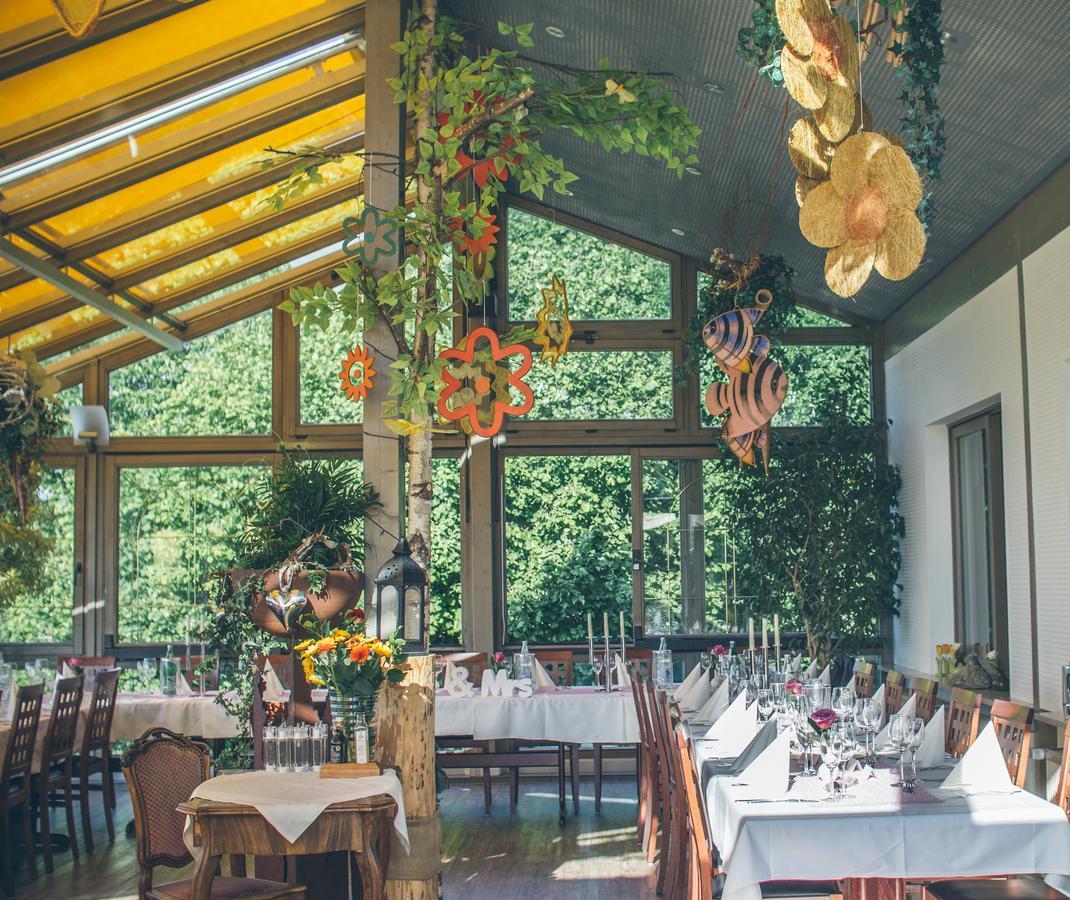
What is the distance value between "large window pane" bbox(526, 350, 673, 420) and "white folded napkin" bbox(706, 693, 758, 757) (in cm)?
534

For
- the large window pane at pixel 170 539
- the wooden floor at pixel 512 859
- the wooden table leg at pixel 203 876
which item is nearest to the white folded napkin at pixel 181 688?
the wooden floor at pixel 512 859

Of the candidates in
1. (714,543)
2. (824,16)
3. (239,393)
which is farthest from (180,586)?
(824,16)

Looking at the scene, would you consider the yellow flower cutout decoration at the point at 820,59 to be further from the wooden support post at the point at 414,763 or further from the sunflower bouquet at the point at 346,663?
the wooden support post at the point at 414,763

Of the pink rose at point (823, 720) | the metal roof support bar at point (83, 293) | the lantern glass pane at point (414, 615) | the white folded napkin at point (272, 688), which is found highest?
the metal roof support bar at point (83, 293)

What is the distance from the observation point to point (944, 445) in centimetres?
962

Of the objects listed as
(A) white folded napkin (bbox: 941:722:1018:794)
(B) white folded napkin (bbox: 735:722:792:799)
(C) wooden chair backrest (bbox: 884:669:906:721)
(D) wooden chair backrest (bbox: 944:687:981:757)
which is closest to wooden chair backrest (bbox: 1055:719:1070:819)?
(A) white folded napkin (bbox: 941:722:1018:794)

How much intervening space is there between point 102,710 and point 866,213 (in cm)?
672

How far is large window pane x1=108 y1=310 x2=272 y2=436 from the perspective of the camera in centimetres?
1132

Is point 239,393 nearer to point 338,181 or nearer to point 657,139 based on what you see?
point 338,181

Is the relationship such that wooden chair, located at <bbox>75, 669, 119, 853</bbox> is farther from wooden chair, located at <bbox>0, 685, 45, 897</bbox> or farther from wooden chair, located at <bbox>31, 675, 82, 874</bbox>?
wooden chair, located at <bbox>0, 685, 45, 897</bbox>

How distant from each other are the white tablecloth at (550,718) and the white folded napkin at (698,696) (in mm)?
636

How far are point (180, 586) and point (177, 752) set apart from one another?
6.31 metres

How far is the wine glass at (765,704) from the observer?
6180 millimetres

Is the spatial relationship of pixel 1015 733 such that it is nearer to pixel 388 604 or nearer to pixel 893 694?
pixel 893 694
